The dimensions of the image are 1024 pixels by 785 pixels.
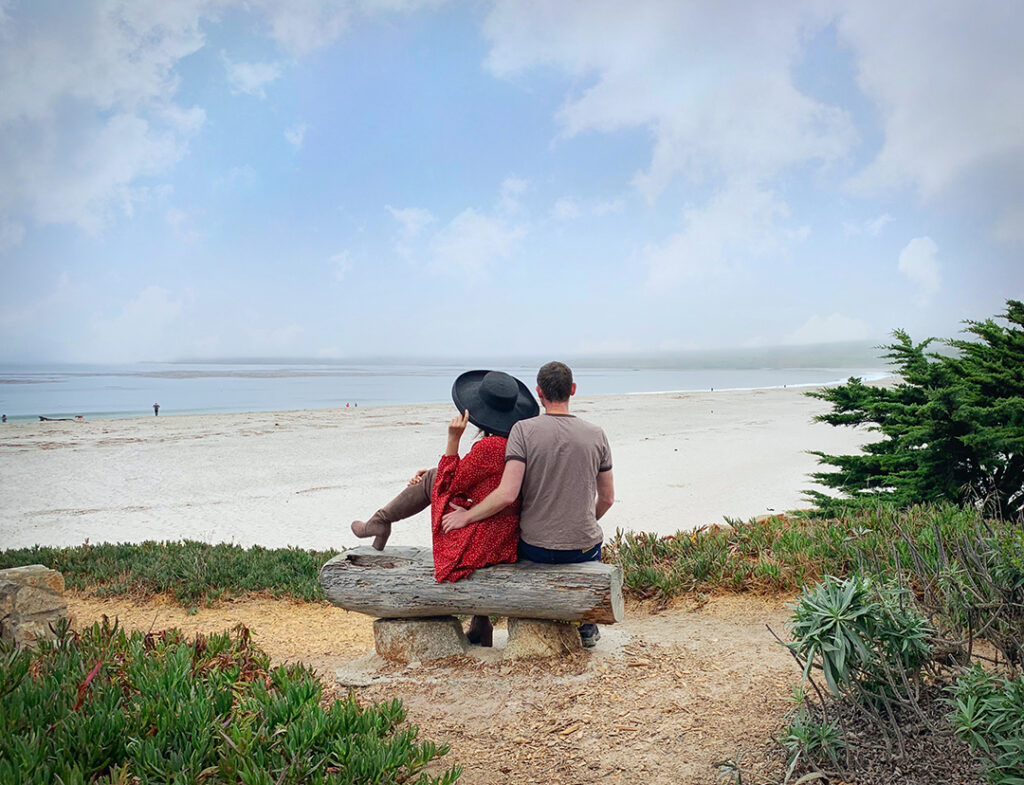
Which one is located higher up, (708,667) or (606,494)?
(606,494)

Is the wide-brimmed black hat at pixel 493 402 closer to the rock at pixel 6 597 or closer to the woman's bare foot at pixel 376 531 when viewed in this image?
the woman's bare foot at pixel 376 531

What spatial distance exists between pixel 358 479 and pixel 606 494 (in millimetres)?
13447

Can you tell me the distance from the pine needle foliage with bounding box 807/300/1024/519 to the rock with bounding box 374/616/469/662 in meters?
5.43

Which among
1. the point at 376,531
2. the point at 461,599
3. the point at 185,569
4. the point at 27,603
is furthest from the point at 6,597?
the point at 461,599

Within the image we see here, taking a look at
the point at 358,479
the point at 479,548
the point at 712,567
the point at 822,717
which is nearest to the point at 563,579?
the point at 479,548

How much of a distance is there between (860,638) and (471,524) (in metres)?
2.45

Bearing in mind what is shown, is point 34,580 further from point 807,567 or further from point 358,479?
point 358,479

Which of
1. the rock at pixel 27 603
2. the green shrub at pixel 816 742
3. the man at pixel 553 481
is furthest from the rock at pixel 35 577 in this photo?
the green shrub at pixel 816 742

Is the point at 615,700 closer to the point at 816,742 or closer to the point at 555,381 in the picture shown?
the point at 816,742

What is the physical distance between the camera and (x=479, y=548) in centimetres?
486

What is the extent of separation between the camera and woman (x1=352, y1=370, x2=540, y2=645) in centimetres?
484

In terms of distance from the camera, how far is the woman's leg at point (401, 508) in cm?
505

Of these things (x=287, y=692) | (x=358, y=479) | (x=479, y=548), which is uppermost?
(x=479, y=548)

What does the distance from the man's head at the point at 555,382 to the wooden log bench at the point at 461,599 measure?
1.09 m
